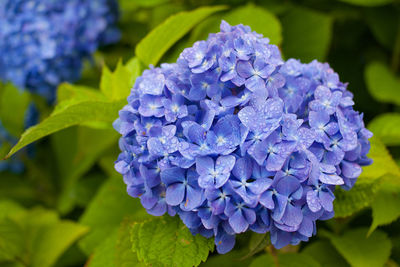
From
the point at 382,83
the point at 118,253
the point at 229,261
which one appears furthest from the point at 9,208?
the point at 382,83

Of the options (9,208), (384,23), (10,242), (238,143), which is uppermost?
(238,143)

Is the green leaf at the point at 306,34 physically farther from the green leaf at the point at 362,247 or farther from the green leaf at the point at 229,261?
the green leaf at the point at 229,261

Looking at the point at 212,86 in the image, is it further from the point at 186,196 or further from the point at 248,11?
the point at 248,11

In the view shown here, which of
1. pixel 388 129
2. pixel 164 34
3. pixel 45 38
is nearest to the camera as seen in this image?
pixel 164 34

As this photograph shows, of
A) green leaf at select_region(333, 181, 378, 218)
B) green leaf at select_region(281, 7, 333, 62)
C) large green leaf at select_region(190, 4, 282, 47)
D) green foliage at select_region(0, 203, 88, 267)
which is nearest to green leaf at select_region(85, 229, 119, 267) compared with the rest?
green foliage at select_region(0, 203, 88, 267)

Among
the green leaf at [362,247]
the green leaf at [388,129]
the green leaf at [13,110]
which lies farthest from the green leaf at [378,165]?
the green leaf at [13,110]

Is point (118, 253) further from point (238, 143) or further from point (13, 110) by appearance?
point (13, 110)
